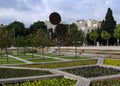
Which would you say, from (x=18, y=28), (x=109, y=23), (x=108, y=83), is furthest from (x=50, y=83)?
(x=18, y=28)

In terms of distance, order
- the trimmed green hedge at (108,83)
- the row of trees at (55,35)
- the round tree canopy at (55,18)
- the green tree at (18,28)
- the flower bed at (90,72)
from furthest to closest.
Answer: the green tree at (18,28) → the row of trees at (55,35) → the round tree canopy at (55,18) → the flower bed at (90,72) → the trimmed green hedge at (108,83)

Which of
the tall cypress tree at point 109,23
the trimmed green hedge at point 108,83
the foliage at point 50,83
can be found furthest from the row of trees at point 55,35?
the trimmed green hedge at point 108,83

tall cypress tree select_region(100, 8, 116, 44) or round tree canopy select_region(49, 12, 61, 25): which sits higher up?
tall cypress tree select_region(100, 8, 116, 44)

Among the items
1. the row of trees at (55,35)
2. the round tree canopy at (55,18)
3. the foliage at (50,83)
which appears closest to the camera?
the foliage at (50,83)

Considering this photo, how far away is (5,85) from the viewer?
1059 centimetres

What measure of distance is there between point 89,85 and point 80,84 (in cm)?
34

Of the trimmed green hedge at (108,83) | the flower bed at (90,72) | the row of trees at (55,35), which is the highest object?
the row of trees at (55,35)

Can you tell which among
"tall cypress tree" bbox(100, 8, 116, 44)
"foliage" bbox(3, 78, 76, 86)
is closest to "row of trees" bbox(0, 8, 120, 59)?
"tall cypress tree" bbox(100, 8, 116, 44)

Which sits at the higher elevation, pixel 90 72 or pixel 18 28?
pixel 18 28

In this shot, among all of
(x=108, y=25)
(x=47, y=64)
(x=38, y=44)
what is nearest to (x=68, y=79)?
(x=47, y=64)

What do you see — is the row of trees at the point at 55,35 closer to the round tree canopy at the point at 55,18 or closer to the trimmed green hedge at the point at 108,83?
the round tree canopy at the point at 55,18

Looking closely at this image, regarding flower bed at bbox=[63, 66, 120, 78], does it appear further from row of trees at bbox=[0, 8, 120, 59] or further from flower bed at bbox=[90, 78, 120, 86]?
row of trees at bbox=[0, 8, 120, 59]

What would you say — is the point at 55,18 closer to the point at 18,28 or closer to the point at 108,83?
the point at 108,83

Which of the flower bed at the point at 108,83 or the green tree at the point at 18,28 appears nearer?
the flower bed at the point at 108,83
